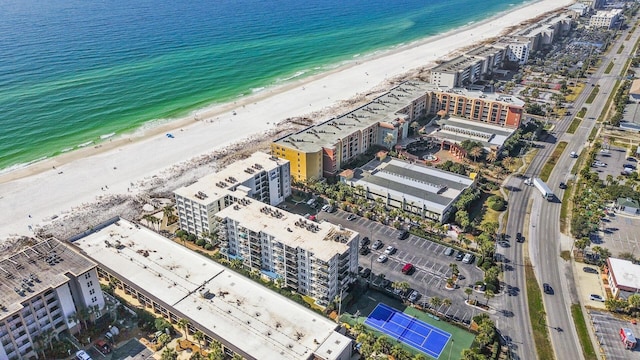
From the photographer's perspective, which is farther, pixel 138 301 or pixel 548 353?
pixel 138 301

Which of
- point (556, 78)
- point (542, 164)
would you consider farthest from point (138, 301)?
point (556, 78)

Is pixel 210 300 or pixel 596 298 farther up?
pixel 210 300

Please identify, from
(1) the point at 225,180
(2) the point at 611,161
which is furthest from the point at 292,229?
(2) the point at 611,161

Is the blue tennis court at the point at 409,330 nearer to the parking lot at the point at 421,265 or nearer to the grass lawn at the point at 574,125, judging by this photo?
the parking lot at the point at 421,265

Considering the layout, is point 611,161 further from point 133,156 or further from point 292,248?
point 133,156

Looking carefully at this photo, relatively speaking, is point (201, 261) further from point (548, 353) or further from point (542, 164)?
point (542, 164)

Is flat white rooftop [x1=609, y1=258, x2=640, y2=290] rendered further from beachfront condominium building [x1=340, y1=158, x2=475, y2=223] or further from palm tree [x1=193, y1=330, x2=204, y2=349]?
palm tree [x1=193, y1=330, x2=204, y2=349]

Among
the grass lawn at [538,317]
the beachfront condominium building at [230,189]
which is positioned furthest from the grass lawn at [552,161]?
the beachfront condominium building at [230,189]
